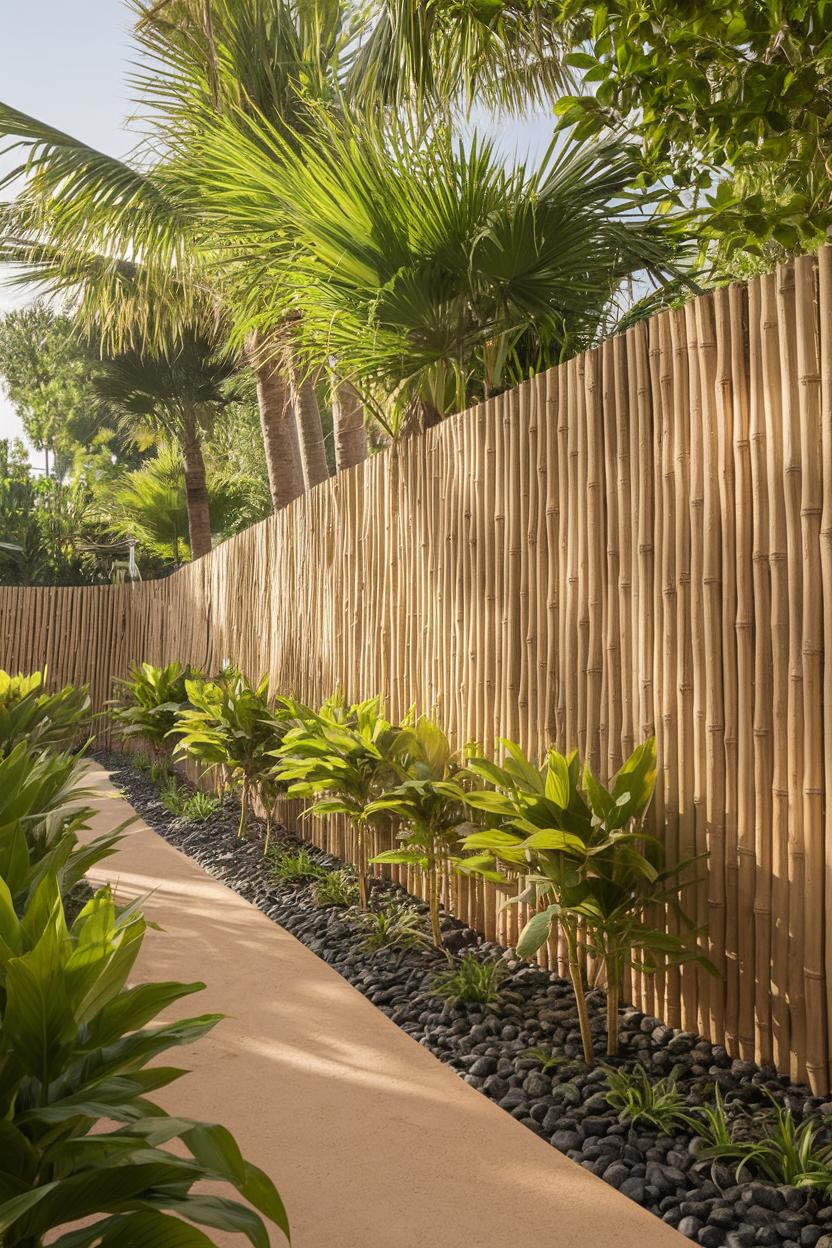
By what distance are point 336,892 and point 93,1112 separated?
3.23 meters

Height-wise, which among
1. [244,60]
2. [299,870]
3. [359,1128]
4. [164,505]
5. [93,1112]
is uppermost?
[244,60]

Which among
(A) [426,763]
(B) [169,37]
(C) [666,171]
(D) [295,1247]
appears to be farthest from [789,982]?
(B) [169,37]

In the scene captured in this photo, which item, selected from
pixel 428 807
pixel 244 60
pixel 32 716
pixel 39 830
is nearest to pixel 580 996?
pixel 428 807

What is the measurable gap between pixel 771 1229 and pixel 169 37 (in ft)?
29.4

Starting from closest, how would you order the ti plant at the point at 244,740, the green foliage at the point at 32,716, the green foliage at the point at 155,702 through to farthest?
the green foliage at the point at 32,716
the ti plant at the point at 244,740
the green foliage at the point at 155,702

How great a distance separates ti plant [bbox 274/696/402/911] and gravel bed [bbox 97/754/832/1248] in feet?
1.46

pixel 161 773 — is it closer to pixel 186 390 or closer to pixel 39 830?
pixel 39 830

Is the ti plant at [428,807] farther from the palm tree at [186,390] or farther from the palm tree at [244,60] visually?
the palm tree at [186,390]

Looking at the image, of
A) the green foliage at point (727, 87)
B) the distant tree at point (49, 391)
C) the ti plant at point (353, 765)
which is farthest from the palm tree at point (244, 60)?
the distant tree at point (49, 391)

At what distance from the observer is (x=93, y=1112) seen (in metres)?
1.28

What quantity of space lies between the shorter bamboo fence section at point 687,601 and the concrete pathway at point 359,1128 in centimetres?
67

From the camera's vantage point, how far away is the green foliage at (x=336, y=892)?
4414 millimetres

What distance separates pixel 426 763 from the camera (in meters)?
3.89

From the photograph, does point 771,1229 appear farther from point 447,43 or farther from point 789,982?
point 447,43
